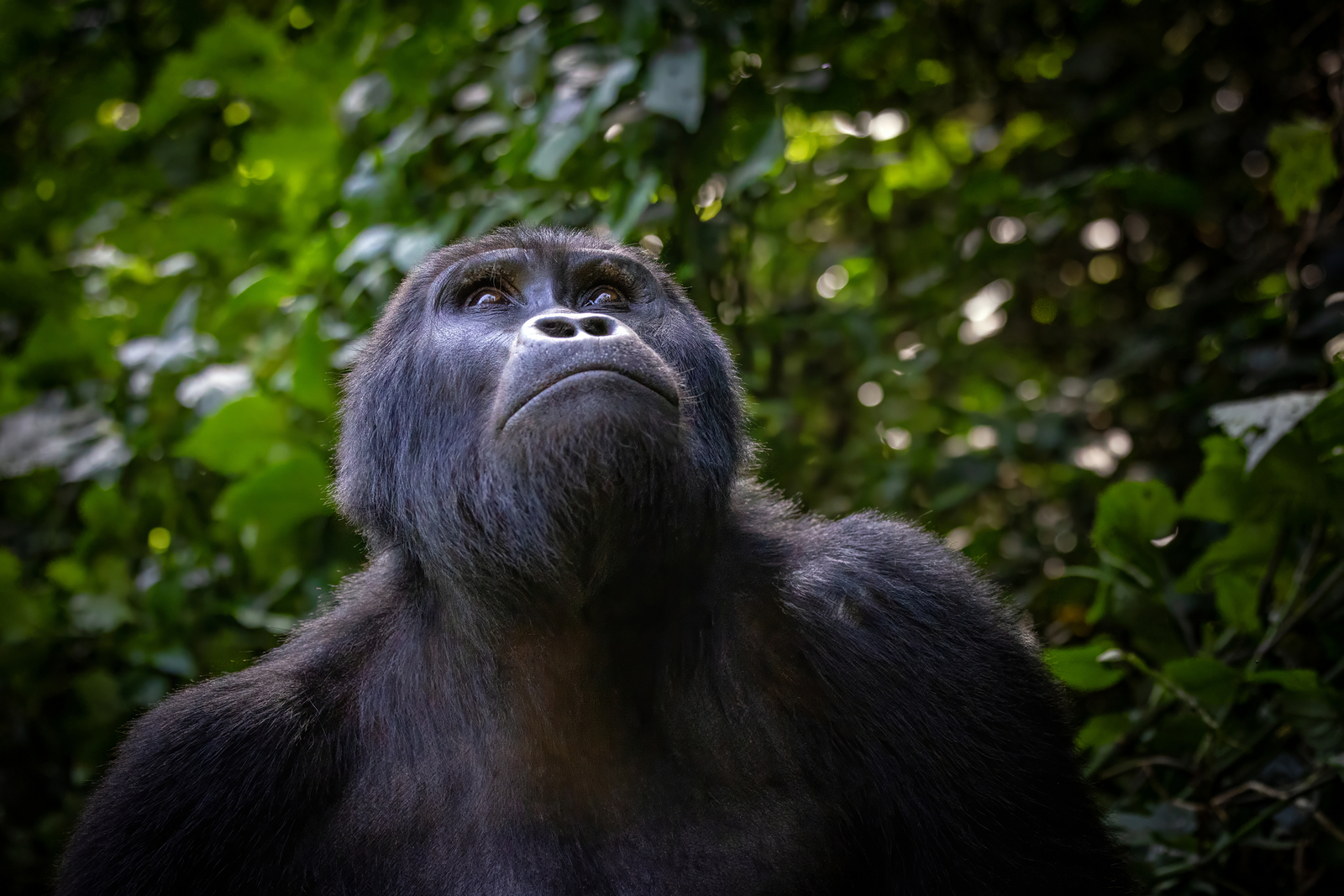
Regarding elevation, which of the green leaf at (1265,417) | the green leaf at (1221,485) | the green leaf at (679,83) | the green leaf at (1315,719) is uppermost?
the green leaf at (679,83)

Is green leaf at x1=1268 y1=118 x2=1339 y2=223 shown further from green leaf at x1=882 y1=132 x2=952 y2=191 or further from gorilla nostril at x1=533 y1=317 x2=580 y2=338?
gorilla nostril at x1=533 y1=317 x2=580 y2=338

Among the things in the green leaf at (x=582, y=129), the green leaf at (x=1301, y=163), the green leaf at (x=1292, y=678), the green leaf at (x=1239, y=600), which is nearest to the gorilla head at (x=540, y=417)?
the green leaf at (x=582, y=129)

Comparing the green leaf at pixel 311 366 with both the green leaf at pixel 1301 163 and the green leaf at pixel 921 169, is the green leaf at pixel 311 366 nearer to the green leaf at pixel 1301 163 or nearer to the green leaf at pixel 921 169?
the green leaf at pixel 921 169

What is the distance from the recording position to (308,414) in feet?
13.1

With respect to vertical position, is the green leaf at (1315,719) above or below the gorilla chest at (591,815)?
below

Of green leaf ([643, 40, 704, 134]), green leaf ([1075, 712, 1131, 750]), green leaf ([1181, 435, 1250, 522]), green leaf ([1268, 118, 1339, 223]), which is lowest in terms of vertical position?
green leaf ([1075, 712, 1131, 750])

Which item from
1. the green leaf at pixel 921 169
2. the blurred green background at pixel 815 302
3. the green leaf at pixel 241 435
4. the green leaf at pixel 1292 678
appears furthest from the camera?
the green leaf at pixel 921 169

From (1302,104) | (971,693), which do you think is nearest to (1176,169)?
(1302,104)

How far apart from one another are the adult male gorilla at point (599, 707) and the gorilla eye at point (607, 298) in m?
0.11

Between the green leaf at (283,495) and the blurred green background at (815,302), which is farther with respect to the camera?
the green leaf at (283,495)

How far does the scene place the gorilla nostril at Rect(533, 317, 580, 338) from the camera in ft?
7.09

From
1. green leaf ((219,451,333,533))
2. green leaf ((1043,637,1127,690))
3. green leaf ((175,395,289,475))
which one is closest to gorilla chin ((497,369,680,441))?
green leaf ((1043,637,1127,690))

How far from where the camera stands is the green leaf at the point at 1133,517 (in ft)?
9.30

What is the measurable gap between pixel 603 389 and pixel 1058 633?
117 inches
